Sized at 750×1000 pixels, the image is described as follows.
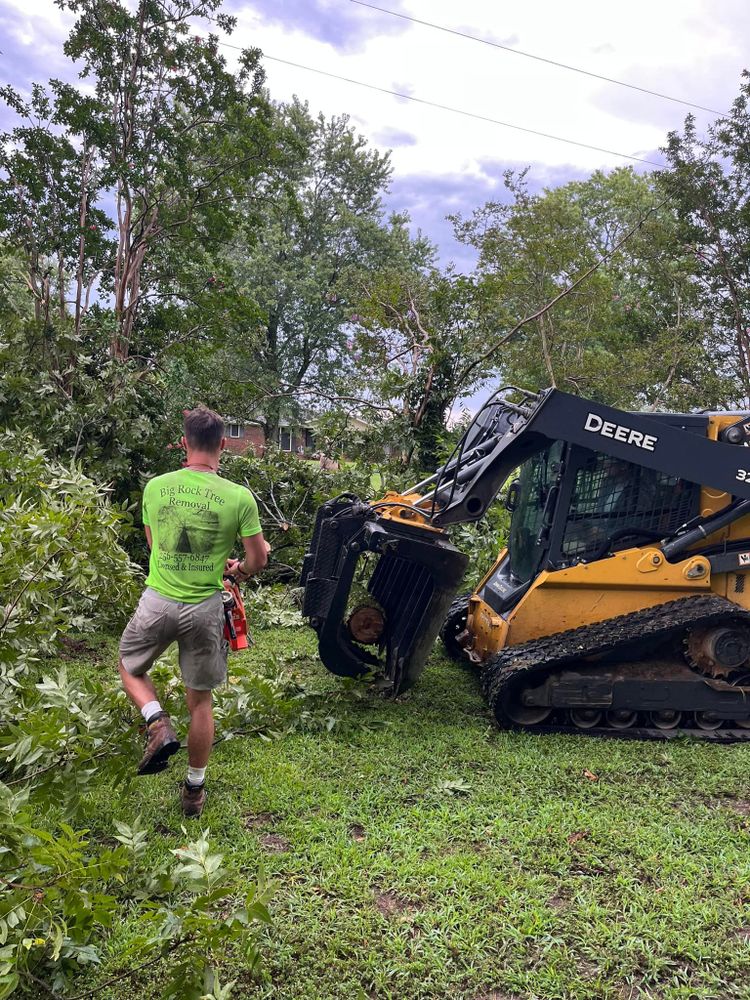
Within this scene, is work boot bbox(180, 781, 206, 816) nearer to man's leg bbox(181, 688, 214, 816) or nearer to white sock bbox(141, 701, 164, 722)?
man's leg bbox(181, 688, 214, 816)

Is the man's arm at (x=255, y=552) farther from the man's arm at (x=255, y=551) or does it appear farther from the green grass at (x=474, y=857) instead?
the green grass at (x=474, y=857)

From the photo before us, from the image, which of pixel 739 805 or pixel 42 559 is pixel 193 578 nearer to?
pixel 42 559

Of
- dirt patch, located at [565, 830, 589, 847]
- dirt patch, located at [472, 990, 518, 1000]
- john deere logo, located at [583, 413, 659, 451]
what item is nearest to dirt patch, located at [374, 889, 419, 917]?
dirt patch, located at [472, 990, 518, 1000]

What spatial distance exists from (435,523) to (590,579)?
3.68 ft

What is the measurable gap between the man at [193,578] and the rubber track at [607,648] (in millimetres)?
2080

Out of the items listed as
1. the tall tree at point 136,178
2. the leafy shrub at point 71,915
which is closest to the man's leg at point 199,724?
the leafy shrub at point 71,915

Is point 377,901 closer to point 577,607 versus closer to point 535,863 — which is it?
point 535,863

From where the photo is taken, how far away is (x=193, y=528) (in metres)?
3.64

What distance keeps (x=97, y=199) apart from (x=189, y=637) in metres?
10.4

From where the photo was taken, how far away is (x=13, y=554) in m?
4.24

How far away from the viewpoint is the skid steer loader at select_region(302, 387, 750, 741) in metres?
5.07

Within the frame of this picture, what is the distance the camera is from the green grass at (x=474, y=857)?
2822 mm

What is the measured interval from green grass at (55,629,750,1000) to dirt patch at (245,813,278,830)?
12mm

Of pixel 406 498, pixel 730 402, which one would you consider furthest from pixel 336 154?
pixel 406 498
